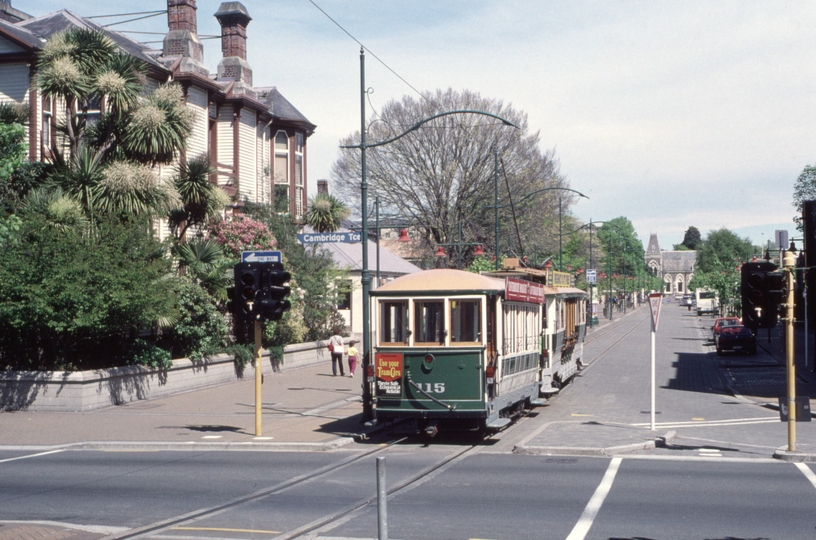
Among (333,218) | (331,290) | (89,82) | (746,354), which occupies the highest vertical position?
(89,82)

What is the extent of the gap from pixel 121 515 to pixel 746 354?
3902 cm

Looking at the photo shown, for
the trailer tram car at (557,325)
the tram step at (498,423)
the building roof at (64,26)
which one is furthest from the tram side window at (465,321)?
the building roof at (64,26)

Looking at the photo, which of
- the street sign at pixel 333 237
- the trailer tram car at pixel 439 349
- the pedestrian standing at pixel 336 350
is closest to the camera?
the trailer tram car at pixel 439 349

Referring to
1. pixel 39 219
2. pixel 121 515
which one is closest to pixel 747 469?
pixel 121 515

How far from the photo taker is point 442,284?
17.0 meters

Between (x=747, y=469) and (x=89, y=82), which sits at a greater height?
(x=89, y=82)

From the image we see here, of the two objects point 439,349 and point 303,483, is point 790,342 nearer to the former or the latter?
point 439,349

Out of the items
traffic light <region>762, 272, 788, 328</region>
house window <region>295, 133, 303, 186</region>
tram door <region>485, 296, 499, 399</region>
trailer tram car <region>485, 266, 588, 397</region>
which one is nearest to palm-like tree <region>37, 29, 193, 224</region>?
trailer tram car <region>485, 266, 588, 397</region>

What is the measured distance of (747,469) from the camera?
45.7 feet

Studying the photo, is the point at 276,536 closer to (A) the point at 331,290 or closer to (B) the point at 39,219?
(B) the point at 39,219

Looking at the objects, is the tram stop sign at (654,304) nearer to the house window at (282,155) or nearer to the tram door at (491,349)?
the tram door at (491,349)

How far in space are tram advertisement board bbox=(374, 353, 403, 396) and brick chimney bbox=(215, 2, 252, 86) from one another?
2527 cm

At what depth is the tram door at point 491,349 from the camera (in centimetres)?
1648

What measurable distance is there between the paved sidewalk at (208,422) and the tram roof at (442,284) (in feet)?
9.75
